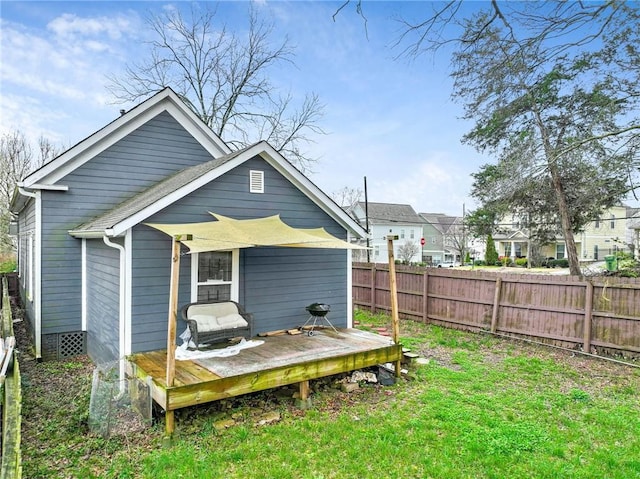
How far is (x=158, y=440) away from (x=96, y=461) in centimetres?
64

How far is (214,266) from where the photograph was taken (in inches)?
277

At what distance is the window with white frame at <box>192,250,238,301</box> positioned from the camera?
684 cm

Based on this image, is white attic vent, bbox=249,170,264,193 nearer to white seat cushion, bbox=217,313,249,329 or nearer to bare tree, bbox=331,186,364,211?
white seat cushion, bbox=217,313,249,329

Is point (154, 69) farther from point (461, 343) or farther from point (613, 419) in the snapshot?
point (613, 419)

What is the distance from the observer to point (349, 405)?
576 centimetres

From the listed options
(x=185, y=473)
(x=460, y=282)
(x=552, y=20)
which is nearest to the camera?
(x=185, y=473)

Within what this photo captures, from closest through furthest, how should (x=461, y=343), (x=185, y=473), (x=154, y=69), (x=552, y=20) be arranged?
(x=185, y=473) → (x=552, y=20) → (x=461, y=343) → (x=154, y=69)

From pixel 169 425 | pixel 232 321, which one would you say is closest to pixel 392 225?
pixel 232 321

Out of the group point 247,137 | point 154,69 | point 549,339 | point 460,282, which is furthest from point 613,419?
point 154,69

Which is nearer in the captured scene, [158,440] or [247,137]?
[158,440]

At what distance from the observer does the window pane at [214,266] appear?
22.6 feet

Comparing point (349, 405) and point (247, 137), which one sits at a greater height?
point (247, 137)

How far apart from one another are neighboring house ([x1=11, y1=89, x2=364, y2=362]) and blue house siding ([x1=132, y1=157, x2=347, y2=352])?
2cm

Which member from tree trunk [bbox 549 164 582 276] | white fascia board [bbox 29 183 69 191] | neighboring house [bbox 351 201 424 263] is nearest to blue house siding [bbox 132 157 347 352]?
white fascia board [bbox 29 183 69 191]
